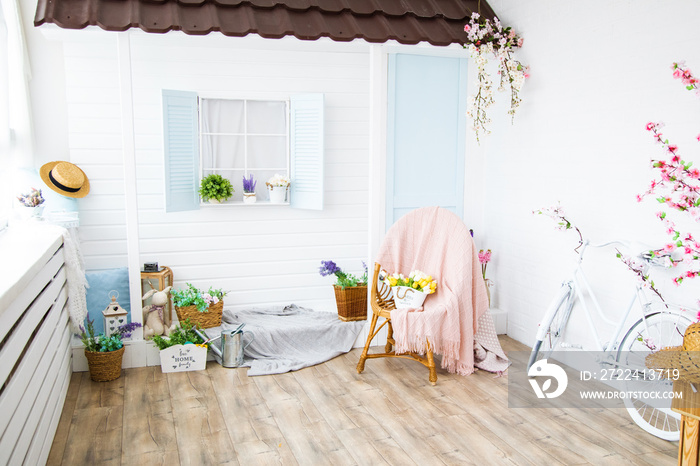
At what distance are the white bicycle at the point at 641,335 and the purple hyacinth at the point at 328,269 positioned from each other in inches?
77.4

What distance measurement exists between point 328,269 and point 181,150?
5.37 feet

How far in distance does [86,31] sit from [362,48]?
2.48 m

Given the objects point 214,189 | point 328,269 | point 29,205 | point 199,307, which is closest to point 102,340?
point 199,307

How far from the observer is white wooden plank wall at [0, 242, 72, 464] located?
2.32 m

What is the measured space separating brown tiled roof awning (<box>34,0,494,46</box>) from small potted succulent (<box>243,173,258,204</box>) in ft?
5.02

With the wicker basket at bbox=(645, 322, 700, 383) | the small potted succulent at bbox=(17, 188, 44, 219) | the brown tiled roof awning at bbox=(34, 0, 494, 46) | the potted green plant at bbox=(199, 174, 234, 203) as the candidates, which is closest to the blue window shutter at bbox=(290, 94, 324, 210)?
the potted green plant at bbox=(199, 174, 234, 203)

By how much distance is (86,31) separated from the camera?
13.3 ft

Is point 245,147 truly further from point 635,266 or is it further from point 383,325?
point 635,266

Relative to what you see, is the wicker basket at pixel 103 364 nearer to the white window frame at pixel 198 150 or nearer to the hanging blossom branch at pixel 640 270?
the white window frame at pixel 198 150

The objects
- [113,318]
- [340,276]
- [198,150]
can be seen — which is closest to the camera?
[113,318]

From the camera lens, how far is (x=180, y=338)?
436 cm

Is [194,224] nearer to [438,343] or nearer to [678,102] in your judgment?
[438,343]

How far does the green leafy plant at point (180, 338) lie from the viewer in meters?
4.29

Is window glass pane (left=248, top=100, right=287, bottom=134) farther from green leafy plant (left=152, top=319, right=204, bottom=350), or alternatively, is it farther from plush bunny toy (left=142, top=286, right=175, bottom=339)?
green leafy plant (left=152, top=319, right=204, bottom=350)
